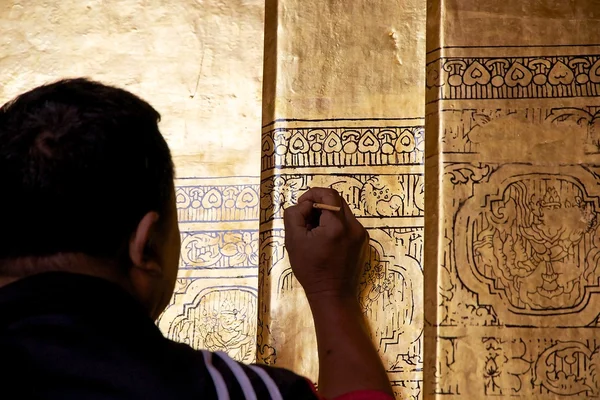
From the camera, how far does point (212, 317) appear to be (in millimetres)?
2109

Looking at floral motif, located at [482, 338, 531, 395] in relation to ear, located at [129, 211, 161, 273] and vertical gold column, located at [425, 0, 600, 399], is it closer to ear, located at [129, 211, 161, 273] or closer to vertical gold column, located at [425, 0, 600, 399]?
vertical gold column, located at [425, 0, 600, 399]

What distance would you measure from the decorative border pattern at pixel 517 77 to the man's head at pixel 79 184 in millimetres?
1032

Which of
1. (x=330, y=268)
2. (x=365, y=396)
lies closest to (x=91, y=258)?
(x=365, y=396)

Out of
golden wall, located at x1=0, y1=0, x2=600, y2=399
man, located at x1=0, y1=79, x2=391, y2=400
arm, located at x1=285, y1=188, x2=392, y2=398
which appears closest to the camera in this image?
man, located at x1=0, y1=79, x2=391, y2=400

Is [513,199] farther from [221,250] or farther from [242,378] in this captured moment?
[242,378]

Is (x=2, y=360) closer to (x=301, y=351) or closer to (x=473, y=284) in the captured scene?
(x=301, y=351)

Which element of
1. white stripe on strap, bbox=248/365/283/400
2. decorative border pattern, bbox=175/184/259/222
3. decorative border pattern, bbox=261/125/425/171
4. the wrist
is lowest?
white stripe on strap, bbox=248/365/283/400

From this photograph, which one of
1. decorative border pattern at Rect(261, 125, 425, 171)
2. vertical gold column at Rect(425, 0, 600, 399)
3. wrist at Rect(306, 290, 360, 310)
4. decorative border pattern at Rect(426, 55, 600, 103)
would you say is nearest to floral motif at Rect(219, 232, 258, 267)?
decorative border pattern at Rect(261, 125, 425, 171)

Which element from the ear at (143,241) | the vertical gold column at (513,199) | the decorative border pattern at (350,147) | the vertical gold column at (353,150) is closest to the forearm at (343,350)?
the vertical gold column at (353,150)

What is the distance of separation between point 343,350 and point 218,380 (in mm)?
543

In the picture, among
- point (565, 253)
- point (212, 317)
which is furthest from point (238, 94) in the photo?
point (565, 253)

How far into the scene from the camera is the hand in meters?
1.87

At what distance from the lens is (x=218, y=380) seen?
1188 millimetres

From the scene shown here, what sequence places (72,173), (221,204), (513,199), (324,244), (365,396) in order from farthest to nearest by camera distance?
1. (221,204)
2. (513,199)
3. (324,244)
4. (365,396)
5. (72,173)
